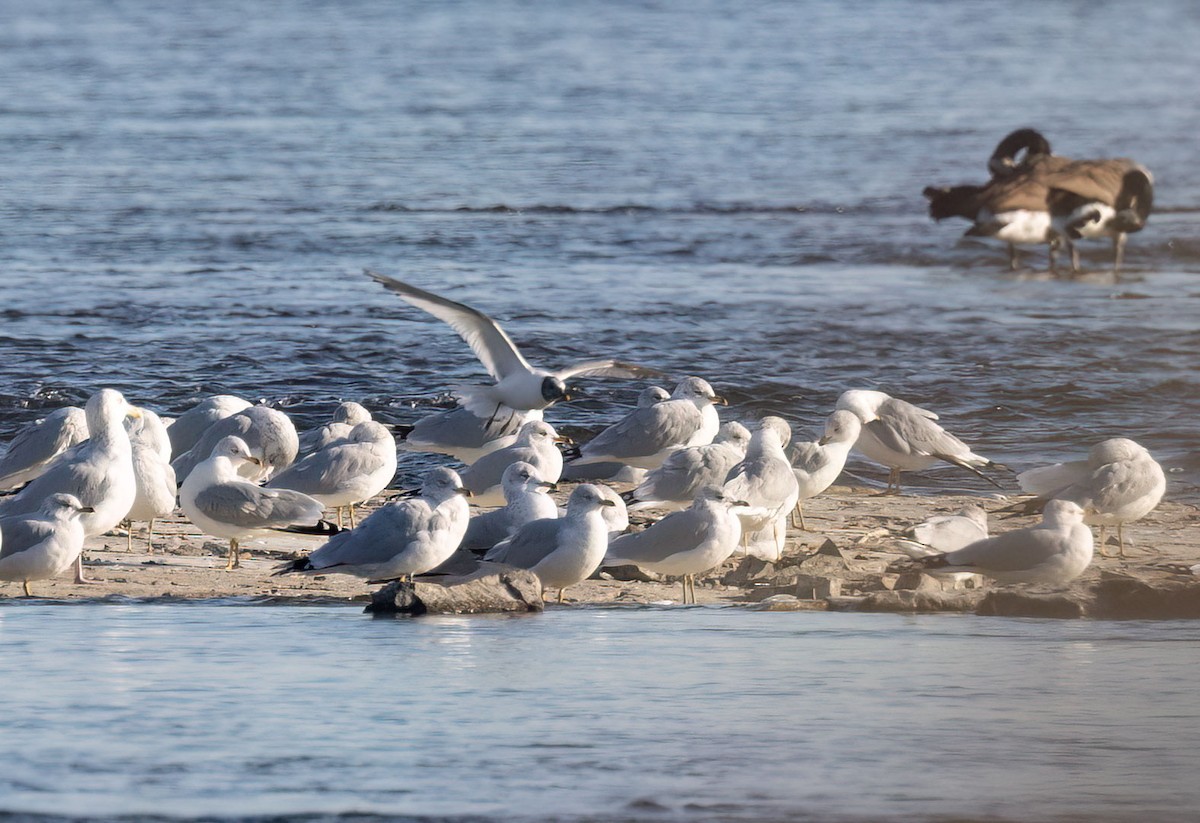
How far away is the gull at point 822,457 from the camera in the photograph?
983cm

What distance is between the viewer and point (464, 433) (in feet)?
36.7

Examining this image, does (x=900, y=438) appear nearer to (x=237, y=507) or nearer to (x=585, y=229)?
(x=237, y=507)

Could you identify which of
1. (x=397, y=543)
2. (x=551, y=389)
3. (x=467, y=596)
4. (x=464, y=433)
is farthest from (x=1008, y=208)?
(x=467, y=596)

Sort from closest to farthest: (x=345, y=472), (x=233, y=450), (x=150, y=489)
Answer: (x=150, y=489), (x=233, y=450), (x=345, y=472)

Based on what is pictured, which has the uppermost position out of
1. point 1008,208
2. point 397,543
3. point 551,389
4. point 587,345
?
point 1008,208

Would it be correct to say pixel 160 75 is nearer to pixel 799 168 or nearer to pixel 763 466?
pixel 799 168

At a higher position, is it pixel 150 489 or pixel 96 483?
pixel 96 483

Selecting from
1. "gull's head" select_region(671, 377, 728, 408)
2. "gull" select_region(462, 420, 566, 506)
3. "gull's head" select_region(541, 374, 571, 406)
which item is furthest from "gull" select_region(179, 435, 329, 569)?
"gull's head" select_region(671, 377, 728, 408)

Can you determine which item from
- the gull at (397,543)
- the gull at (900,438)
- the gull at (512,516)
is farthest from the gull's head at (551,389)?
the gull at (397,543)

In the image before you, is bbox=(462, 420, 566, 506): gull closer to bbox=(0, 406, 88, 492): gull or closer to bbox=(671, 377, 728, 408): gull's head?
bbox=(671, 377, 728, 408): gull's head

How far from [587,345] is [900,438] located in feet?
18.3

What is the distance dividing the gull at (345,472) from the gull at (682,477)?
127cm

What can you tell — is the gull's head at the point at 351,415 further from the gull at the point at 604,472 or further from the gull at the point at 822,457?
the gull at the point at 822,457

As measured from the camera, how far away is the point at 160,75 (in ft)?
151
